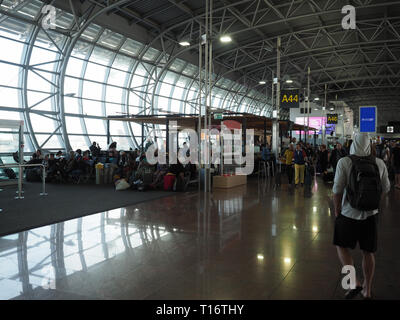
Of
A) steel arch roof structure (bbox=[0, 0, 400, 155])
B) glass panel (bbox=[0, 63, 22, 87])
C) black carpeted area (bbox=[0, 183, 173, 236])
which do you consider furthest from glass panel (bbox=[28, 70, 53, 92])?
black carpeted area (bbox=[0, 183, 173, 236])

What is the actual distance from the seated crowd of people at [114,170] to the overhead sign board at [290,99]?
223 inches

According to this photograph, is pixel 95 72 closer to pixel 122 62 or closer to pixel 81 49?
pixel 81 49

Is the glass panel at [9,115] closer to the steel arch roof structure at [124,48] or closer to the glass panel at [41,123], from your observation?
the steel arch roof structure at [124,48]

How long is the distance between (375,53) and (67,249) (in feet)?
108

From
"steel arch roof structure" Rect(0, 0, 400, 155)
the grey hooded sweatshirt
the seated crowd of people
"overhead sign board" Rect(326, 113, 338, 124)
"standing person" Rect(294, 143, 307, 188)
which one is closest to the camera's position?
the grey hooded sweatshirt

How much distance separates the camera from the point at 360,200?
9.73ft

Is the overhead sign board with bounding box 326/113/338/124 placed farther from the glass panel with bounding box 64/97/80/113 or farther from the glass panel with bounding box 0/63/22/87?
the glass panel with bounding box 0/63/22/87

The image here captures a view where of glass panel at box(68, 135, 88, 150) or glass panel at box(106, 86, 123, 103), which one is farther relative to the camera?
glass panel at box(106, 86, 123, 103)

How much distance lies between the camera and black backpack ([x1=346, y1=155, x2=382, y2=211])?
2.95 meters

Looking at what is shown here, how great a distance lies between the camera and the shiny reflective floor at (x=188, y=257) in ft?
11.0

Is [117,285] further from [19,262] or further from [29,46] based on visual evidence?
[29,46]

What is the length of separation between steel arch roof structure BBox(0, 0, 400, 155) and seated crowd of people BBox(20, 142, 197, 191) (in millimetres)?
2697

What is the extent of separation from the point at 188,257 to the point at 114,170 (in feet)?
32.2

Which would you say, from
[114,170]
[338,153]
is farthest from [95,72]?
[338,153]
